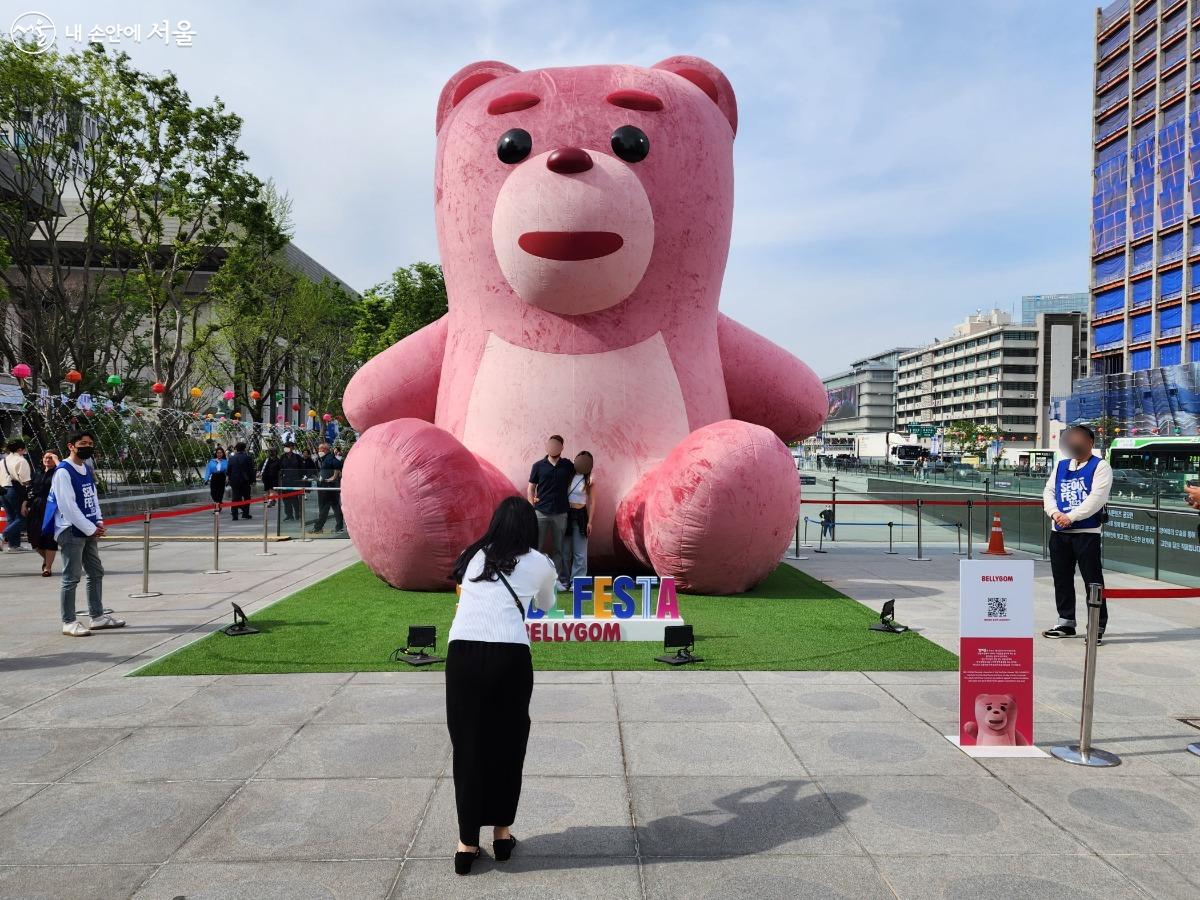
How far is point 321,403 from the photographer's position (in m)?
36.5

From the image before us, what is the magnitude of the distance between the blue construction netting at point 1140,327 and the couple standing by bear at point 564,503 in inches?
2491

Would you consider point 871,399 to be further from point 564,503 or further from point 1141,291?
point 564,503

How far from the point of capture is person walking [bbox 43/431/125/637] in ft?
20.2

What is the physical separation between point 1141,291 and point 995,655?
66.5 meters

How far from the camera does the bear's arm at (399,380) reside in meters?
8.71

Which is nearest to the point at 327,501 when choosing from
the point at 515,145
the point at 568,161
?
the point at 515,145

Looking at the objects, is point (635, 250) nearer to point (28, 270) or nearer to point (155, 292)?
point (28, 270)

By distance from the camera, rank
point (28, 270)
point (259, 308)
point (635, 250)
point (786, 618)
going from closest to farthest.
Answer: point (786, 618) → point (635, 250) → point (28, 270) → point (259, 308)

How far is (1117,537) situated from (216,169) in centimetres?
1974

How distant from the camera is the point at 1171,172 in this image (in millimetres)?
55406

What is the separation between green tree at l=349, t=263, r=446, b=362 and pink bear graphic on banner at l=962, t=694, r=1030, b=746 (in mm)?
28917

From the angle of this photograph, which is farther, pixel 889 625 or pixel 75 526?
pixel 889 625

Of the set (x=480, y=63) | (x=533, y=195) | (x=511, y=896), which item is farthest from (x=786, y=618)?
(x=480, y=63)

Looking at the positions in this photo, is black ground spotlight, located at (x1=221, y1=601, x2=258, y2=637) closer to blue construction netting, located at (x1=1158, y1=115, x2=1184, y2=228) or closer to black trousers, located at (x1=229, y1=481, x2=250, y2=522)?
black trousers, located at (x1=229, y1=481, x2=250, y2=522)
